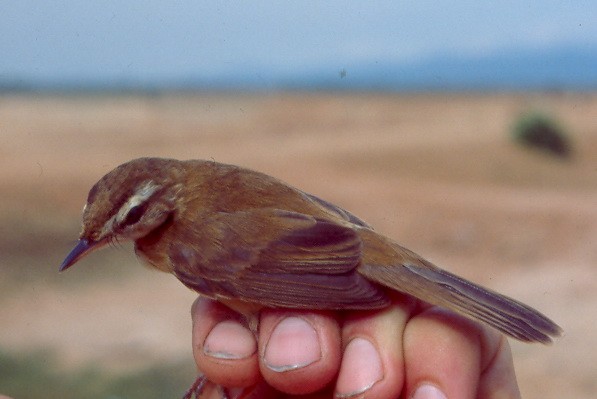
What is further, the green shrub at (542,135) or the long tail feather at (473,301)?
the green shrub at (542,135)

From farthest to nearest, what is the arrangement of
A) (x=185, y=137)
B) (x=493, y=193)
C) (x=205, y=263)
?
(x=185, y=137), (x=493, y=193), (x=205, y=263)

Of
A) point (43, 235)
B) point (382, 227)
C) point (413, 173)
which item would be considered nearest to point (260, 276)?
point (43, 235)

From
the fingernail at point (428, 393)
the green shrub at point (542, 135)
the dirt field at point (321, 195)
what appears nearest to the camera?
the fingernail at point (428, 393)

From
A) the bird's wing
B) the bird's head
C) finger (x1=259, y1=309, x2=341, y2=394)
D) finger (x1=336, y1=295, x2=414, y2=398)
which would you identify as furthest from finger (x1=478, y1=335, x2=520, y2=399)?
the bird's head

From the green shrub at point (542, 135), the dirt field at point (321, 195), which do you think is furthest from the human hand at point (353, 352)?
the green shrub at point (542, 135)

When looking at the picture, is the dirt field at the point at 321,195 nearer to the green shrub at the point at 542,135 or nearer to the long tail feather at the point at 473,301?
the green shrub at the point at 542,135

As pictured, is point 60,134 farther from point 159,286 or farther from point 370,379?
point 370,379

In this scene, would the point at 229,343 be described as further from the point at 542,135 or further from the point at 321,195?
the point at 542,135
